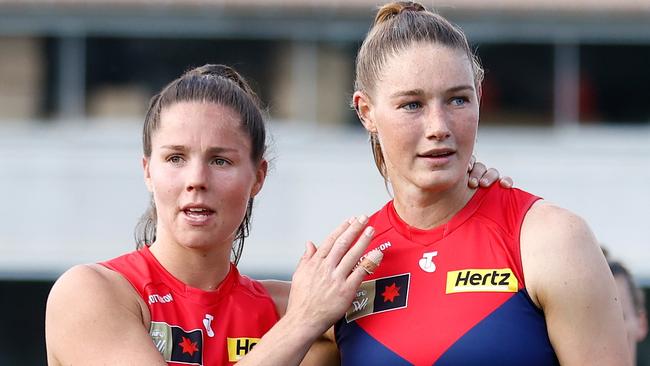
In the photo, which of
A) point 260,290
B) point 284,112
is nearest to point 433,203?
point 260,290

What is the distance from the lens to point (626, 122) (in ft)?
50.2

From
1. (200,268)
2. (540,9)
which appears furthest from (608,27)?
(200,268)

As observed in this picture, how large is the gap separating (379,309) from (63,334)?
0.96 m

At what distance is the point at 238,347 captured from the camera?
420cm

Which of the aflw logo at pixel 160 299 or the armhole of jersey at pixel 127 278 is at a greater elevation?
the armhole of jersey at pixel 127 278

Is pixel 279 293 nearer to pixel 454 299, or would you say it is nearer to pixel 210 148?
pixel 210 148

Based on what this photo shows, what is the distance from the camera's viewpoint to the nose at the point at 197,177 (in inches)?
162

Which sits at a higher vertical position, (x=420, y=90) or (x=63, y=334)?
(x=420, y=90)

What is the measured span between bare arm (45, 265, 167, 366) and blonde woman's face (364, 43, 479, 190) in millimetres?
938

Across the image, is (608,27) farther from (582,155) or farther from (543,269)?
(543,269)

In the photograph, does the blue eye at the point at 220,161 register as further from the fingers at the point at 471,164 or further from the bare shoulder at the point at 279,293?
the fingers at the point at 471,164

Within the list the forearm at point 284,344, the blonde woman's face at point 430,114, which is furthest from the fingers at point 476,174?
the forearm at point 284,344

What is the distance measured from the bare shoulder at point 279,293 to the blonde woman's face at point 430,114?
703 mm

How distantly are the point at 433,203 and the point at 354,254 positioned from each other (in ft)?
1.00
